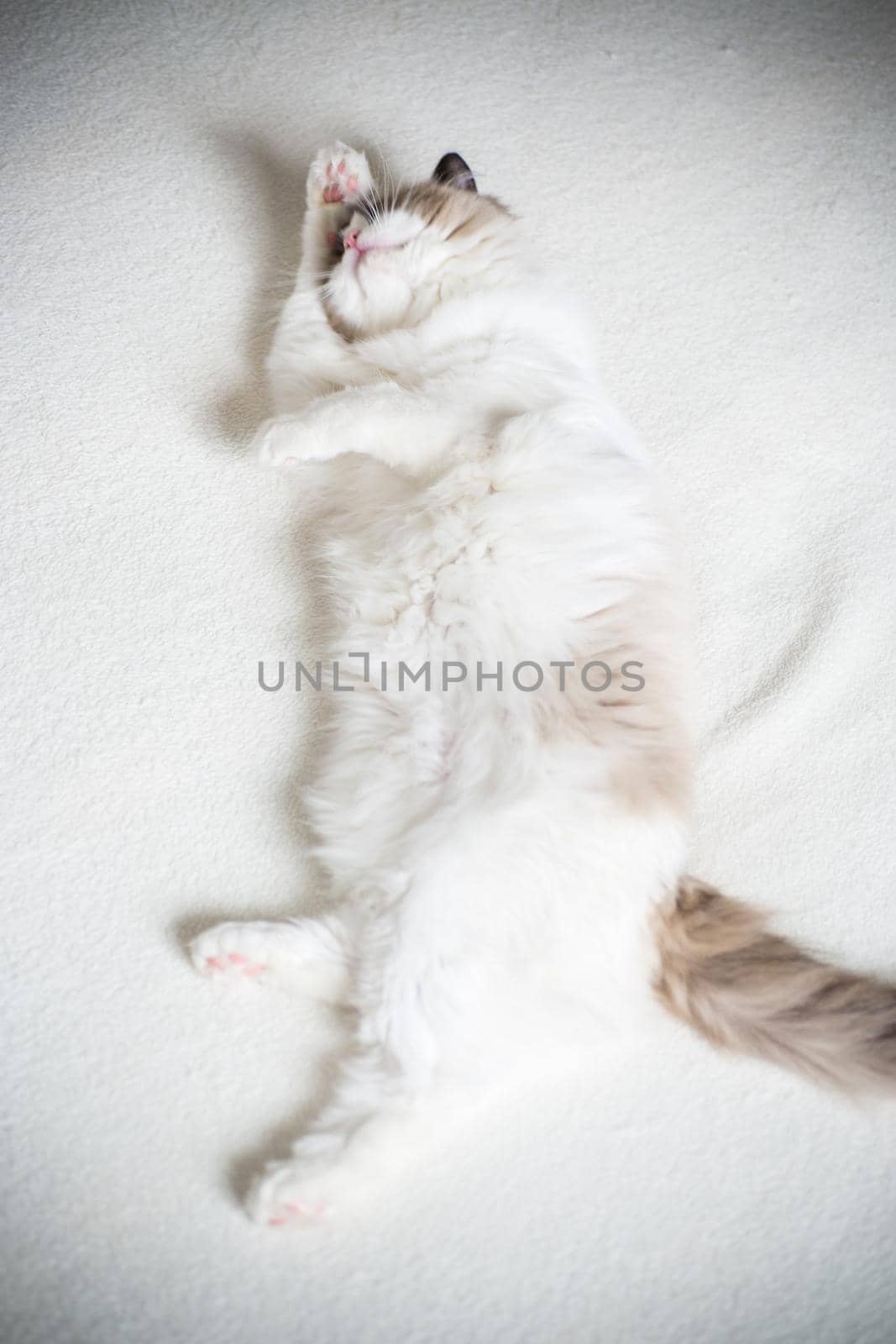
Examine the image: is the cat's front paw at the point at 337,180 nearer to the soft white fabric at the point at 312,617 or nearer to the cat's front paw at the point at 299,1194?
the soft white fabric at the point at 312,617

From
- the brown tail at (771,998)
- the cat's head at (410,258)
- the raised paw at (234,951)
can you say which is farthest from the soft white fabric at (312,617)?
the cat's head at (410,258)

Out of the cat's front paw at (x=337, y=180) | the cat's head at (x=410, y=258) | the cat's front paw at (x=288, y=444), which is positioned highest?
the cat's front paw at (x=337, y=180)

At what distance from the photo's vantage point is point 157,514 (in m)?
1.99

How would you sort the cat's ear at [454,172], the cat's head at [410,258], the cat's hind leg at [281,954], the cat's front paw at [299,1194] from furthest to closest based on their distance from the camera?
the cat's ear at [454,172] < the cat's head at [410,258] < the cat's hind leg at [281,954] < the cat's front paw at [299,1194]

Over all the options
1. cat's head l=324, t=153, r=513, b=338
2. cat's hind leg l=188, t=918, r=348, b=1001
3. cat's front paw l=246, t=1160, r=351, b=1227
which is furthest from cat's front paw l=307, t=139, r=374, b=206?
cat's front paw l=246, t=1160, r=351, b=1227

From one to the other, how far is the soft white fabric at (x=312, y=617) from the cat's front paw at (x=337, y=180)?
0.17m

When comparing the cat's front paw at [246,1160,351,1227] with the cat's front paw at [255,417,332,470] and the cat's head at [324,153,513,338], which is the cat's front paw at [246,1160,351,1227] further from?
the cat's head at [324,153,513,338]

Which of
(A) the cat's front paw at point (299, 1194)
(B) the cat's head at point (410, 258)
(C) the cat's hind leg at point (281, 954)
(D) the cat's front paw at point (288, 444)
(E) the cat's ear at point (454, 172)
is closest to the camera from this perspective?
(A) the cat's front paw at point (299, 1194)

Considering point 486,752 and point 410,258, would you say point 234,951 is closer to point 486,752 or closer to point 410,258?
point 486,752

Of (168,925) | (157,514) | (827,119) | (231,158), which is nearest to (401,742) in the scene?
(168,925)

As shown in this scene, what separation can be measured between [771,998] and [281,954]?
70cm

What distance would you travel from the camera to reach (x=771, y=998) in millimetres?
1494

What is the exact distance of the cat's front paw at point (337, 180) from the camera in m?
2.14

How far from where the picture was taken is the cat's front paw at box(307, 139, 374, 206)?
7.04 ft
